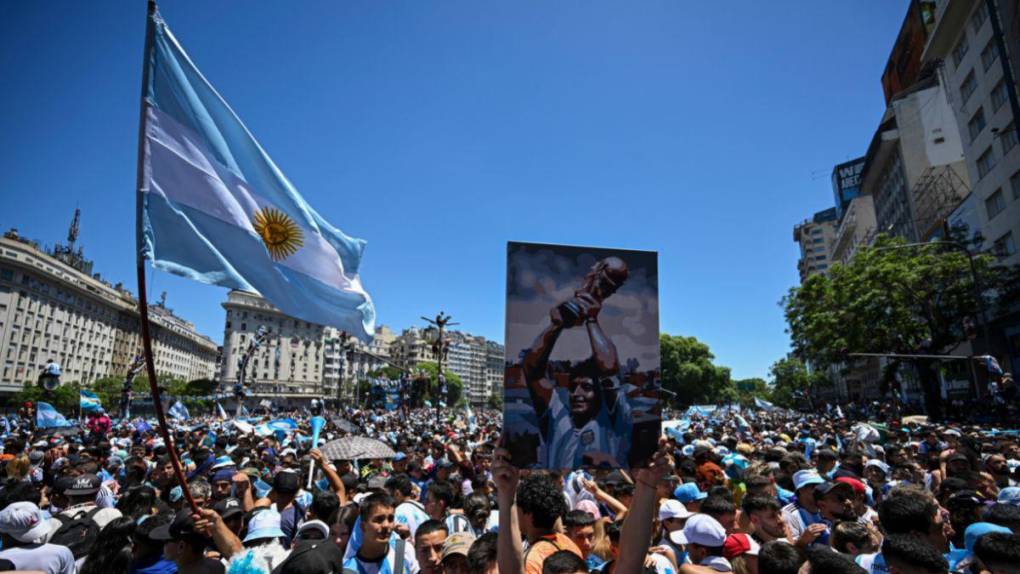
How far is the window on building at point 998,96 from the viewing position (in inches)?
1180

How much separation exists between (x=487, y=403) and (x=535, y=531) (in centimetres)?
17549

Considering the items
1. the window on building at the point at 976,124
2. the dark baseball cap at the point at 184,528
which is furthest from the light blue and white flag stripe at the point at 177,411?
the window on building at the point at 976,124

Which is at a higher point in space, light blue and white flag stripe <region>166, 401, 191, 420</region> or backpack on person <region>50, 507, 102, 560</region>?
light blue and white flag stripe <region>166, 401, 191, 420</region>

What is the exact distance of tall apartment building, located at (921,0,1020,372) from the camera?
29.6 m

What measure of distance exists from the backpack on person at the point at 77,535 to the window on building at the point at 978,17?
45835 mm

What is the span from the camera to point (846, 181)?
94188 mm

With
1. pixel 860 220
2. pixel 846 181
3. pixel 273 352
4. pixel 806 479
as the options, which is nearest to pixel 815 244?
pixel 846 181

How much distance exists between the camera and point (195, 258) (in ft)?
13.6

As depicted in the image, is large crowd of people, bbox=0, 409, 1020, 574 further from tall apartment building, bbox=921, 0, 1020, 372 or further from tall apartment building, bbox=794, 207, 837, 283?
tall apartment building, bbox=794, 207, 837, 283

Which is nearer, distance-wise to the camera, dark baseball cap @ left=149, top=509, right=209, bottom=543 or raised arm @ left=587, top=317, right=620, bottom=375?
raised arm @ left=587, top=317, right=620, bottom=375

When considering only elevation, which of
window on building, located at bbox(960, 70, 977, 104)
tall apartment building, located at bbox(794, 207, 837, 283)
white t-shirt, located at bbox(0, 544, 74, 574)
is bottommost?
white t-shirt, located at bbox(0, 544, 74, 574)

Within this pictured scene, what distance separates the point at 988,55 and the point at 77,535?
150 feet

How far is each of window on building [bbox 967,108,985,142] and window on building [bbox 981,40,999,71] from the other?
8.83ft

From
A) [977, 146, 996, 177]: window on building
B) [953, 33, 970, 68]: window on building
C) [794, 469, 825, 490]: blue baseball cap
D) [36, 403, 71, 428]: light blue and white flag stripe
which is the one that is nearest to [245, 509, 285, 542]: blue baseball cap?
[794, 469, 825, 490]: blue baseball cap
